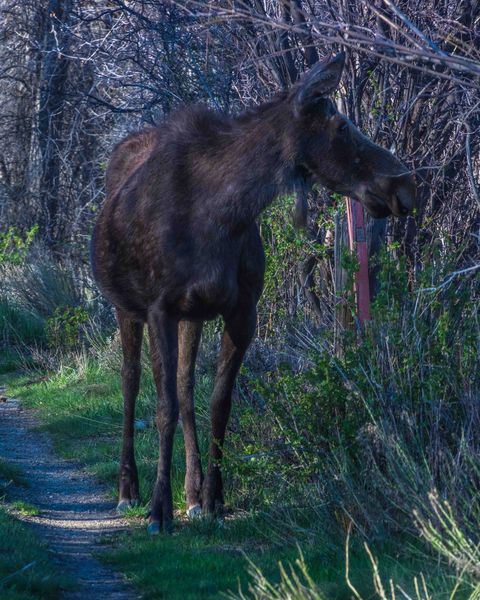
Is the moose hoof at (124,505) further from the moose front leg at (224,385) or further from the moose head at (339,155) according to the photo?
the moose head at (339,155)

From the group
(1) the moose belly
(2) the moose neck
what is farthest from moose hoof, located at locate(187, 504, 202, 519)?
(2) the moose neck

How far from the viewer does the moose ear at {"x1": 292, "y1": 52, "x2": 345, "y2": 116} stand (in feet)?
20.2

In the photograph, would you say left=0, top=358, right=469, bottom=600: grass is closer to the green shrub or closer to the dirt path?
the dirt path

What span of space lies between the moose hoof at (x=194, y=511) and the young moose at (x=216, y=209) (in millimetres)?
10

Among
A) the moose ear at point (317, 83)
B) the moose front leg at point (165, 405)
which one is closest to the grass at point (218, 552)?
the moose front leg at point (165, 405)

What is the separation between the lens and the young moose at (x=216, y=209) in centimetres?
633

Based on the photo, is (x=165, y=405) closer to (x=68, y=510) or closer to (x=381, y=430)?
(x=68, y=510)

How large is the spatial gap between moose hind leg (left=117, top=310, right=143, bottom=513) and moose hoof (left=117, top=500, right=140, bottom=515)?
0.02 metres

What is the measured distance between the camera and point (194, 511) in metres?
7.02

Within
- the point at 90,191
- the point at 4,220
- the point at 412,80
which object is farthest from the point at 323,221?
the point at 4,220

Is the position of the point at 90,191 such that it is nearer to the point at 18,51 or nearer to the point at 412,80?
the point at 18,51

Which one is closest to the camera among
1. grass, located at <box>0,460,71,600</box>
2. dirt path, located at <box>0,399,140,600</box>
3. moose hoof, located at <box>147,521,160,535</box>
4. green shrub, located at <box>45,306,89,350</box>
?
grass, located at <box>0,460,71,600</box>

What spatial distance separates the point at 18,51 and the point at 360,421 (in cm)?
1606

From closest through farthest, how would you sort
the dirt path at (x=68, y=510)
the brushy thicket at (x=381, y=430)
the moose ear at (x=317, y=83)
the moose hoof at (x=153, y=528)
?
the brushy thicket at (x=381, y=430) → the dirt path at (x=68, y=510) → the moose ear at (x=317, y=83) → the moose hoof at (x=153, y=528)
